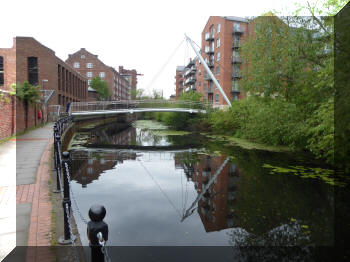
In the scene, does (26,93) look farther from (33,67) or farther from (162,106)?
(33,67)

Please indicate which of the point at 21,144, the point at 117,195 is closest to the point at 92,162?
the point at 21,144

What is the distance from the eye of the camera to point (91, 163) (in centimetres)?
1243

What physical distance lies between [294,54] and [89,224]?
11605 mm

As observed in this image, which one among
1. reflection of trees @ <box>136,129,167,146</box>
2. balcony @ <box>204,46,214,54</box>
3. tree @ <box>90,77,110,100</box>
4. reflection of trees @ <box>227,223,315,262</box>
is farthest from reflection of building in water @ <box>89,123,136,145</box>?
tree @ <box>90,77,110,100</box>

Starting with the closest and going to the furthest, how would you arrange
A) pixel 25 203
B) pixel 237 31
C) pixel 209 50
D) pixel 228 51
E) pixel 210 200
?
pixel 25 203 → pixel 210 200 → pixel 237 31 → pixel 228 51 → pixel 209 50

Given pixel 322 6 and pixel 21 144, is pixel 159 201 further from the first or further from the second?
pixel 322 6

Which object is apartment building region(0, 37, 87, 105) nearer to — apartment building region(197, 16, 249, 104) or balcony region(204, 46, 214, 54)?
apartment building region(197, 16, 249, 104)

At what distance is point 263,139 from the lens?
60.4 feet

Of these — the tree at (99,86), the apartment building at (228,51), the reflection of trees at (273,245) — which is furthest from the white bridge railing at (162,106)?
the tree at (99,86)

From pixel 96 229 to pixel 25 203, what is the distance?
367cm

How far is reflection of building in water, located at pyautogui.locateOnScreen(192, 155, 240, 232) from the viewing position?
6260mm

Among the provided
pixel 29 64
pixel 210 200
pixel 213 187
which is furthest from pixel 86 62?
pixel 210 200

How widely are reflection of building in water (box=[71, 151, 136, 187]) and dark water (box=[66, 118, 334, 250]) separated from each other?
4cm

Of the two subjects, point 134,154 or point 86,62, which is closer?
point 134,154
